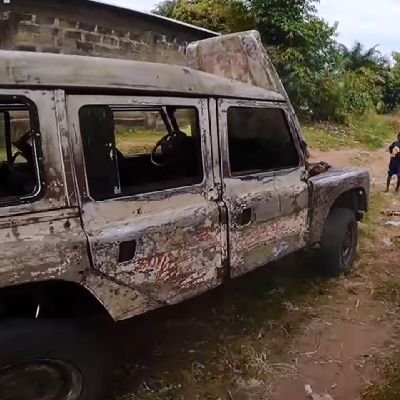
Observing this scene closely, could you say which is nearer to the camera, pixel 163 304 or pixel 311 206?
pixel 163 304

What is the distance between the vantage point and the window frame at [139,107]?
8.29 feet

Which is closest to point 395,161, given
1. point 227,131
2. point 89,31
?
point 89,31

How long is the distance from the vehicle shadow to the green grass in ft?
32.0

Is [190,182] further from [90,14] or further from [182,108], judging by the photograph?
[90,14]

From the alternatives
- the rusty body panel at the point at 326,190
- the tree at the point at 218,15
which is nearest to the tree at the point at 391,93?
the tree at the point at 218,15

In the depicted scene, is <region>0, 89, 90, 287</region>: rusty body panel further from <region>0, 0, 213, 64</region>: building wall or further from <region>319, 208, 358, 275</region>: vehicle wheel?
<region>0, 0, 213, 64</region>: building wall

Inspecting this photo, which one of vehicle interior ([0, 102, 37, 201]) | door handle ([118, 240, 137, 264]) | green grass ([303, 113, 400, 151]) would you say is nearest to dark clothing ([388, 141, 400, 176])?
green grass ([303, 113, 400, 151])

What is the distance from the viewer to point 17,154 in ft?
9.57

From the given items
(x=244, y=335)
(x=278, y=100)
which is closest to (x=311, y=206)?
(x=278, y=100)

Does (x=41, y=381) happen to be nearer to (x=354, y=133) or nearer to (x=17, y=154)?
(x=17, y=154)

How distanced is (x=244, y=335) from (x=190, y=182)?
135 centimetres

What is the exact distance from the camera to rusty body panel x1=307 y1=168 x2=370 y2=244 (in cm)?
420

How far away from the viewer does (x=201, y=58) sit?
4410mm

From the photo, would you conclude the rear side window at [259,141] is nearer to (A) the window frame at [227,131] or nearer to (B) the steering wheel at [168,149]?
(A) the window frame at [227,131]
